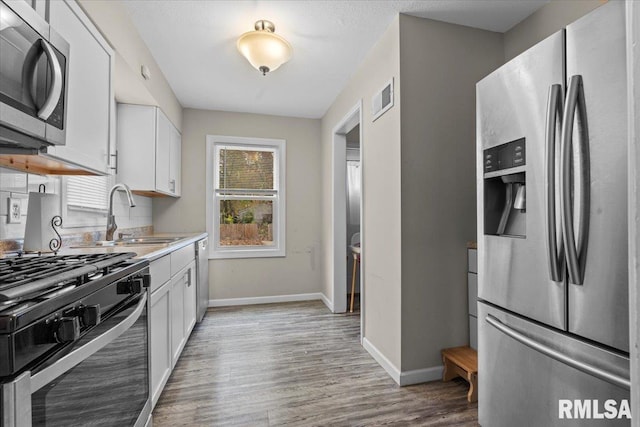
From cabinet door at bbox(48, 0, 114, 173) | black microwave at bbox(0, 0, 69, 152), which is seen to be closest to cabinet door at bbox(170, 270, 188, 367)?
cabinet door at bbox(48, 0, 114, 173)

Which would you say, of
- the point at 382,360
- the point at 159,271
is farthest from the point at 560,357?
the point at 159,271

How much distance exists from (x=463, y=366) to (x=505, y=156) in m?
1.33

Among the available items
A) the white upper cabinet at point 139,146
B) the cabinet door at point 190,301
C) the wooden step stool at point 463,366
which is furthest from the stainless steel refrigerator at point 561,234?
the white upper cabinet at point 139,146

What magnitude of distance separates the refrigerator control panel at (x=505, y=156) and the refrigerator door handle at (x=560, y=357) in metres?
0.71

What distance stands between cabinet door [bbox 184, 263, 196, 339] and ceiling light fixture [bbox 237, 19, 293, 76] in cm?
181

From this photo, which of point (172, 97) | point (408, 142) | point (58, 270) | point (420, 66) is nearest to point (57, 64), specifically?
point (58, 270)

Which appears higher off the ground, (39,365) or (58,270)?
(58,270)

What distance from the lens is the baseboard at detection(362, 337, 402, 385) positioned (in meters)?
2.12

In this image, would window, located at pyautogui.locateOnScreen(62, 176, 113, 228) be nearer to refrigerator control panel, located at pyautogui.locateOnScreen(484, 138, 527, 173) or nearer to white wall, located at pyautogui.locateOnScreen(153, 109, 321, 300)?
white wall, located at pyautogui.locateOnScreen(153, 109, 321, 300)

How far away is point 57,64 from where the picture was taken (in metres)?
1.09

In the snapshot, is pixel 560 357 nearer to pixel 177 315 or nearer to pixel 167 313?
pixel 167 313

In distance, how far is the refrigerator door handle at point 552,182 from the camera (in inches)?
43.0

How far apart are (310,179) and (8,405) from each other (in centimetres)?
381

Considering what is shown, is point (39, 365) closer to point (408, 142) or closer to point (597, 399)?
point (597, 399)
